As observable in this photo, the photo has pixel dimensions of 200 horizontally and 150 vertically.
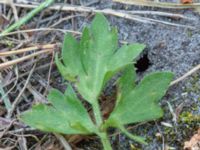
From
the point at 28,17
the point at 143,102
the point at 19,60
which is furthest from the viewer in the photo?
Answer: the point at 28,17

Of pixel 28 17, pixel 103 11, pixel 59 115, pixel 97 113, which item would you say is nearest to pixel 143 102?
pixel 97 113

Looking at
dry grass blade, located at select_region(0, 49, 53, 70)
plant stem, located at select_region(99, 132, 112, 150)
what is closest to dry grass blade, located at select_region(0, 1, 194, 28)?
dry grass blade, located at select_region(0, 49, 53, 70)

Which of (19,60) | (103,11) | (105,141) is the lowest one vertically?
(105,141)

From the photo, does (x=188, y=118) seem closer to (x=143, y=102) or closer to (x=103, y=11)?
(x=143, y=102)

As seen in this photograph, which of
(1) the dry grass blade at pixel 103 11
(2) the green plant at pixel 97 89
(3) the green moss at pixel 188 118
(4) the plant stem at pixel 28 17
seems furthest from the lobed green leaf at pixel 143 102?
(4) the plant stem at pixel 28 17

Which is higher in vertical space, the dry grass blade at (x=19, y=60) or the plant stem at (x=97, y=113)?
the dry grass blade at (x=19, y=60)

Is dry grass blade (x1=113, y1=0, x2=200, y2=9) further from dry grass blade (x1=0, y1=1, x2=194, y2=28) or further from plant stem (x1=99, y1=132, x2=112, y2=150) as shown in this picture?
plant stem (x1=99, y1=132, x2=112, y2=150)

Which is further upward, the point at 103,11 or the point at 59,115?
the point at 103,11

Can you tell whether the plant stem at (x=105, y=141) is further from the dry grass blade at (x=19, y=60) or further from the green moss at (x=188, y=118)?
the dry grass blade at (x=19, y=60)
